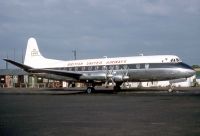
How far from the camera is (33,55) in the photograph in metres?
54.6

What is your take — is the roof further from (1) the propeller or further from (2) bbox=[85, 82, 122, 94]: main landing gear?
(1) the propeller

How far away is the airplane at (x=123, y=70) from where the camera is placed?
130ft

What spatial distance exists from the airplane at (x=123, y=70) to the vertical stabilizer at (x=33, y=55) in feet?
Result: 20.3

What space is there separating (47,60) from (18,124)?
1539 inches

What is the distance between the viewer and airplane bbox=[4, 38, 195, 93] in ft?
130

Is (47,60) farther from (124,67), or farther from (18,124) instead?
(18,124)

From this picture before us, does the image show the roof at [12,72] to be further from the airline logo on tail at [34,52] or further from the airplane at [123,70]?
the airplane at [123,70]

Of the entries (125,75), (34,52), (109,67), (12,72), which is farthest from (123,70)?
(12,72)

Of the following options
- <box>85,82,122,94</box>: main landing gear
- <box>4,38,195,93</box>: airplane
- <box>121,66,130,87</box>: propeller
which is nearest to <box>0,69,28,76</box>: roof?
<box>4,38,195,93</box>: airplane

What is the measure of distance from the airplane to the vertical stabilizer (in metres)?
6.18

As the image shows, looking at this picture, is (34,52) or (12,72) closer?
(34,52)

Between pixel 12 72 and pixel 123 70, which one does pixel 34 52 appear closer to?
pixel 123 70

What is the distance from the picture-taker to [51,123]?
14078mm

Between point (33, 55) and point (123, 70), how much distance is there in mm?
18543
